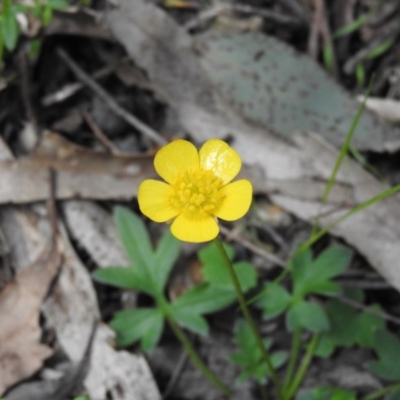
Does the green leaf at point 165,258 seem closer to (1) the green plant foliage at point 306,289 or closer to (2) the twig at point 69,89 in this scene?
(1) the green plant foliage at point 306,289

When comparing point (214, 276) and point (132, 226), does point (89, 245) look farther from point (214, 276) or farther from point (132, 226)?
point (214, 276)

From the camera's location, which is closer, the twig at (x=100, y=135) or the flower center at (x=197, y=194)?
the flower center at (x=197, y=194)

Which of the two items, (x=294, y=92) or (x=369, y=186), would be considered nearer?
(x=369, y=186)

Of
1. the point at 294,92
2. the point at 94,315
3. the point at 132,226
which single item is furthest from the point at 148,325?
the point at 294,92

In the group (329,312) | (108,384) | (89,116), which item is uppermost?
(89,116)

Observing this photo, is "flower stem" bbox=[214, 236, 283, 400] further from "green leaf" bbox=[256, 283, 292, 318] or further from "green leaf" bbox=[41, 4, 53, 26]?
"green leaf" bbox=[41, 4, 53, 26]

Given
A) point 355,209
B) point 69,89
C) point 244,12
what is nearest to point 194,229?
point 355,209

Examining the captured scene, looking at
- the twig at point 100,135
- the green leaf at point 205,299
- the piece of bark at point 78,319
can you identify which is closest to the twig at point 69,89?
the twig at point 100,135
